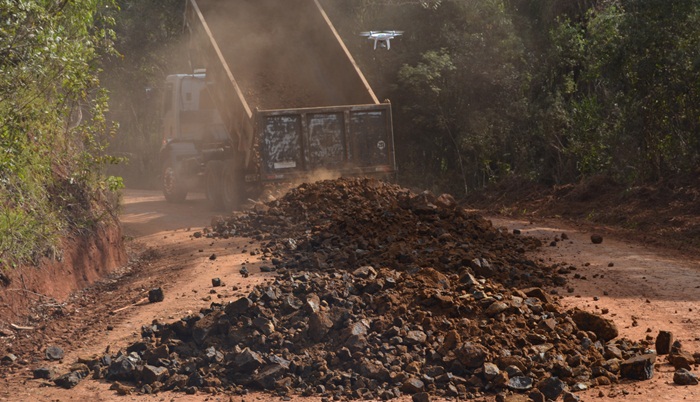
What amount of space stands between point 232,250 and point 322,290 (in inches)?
189

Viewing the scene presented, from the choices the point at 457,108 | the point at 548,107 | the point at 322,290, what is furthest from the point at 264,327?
the point at 457,108

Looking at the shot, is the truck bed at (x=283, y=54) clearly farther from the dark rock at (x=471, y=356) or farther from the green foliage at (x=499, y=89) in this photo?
the dark rock at (x=471, y=356)

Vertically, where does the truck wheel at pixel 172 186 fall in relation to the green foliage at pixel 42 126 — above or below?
below

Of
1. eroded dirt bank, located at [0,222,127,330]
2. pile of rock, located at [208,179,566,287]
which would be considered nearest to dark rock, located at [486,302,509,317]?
pile of rock, located at [208,179,566,287]

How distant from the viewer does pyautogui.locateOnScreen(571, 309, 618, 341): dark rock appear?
7.83 m

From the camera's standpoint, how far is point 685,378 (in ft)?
21.9

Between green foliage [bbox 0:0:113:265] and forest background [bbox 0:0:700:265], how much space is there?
0.02 m

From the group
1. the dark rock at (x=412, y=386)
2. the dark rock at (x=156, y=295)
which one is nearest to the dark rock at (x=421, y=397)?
the dark rock at (x=412, y=386)

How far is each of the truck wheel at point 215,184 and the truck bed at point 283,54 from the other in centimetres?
200

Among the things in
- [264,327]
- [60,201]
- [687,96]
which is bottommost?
[264,327]

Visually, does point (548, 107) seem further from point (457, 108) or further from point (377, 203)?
point (377, 203)

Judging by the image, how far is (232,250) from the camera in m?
13.0

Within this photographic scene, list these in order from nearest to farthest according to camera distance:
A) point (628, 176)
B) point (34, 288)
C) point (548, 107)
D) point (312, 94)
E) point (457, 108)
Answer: point (34, 288) < point (628, 176) < point (312, 94) < point (548, 107) < point (457, 108)

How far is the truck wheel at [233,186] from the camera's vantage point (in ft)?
58.6
